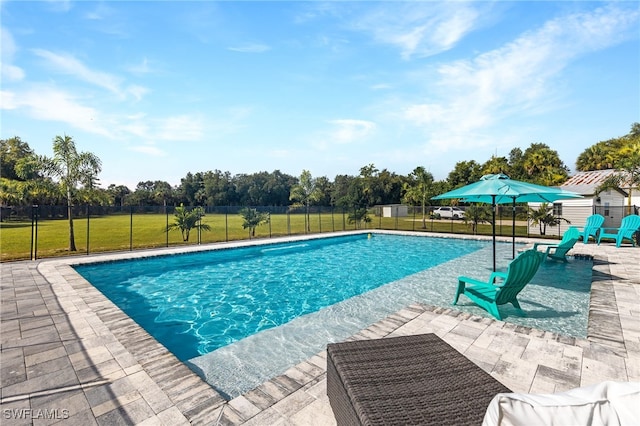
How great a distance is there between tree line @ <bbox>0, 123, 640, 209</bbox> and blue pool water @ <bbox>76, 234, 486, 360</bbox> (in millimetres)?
4902

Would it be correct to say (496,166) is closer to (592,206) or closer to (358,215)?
(592,206)

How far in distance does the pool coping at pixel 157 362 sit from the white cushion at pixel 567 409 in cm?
177

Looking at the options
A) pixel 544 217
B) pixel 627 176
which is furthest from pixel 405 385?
pixel 627 176

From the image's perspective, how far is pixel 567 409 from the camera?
843 mm

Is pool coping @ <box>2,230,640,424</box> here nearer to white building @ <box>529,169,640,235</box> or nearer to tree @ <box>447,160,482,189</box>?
white building @ <box>529,169,640,235</box>

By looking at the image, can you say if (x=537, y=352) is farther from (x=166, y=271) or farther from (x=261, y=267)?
(x=166, y=271)

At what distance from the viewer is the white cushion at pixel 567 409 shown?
0.83m

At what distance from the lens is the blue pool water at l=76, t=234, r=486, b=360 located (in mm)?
5004

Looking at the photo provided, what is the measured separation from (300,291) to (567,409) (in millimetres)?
6384

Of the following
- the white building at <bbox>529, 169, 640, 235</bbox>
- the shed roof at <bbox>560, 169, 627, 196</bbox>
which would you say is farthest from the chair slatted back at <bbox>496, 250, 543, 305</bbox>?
the shed roof at <bbox>560, 169, 627, 196</bbox>

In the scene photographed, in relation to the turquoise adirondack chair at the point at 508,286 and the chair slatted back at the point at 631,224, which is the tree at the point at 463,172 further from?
the turquoise adirondack chair at the point at 508,286

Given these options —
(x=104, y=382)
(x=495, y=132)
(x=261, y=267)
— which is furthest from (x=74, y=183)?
(x=495, y=132)

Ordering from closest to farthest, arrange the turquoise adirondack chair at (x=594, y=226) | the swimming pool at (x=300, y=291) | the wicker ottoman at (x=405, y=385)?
the wicker ottoman at (x=405, y=385)
the swimming pool at (x=300, y=291)
the turquoise adirondack chair at (x=594, y=226)

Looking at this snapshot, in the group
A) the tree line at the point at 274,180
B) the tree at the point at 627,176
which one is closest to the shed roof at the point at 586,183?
the tree at the point at 627,176
